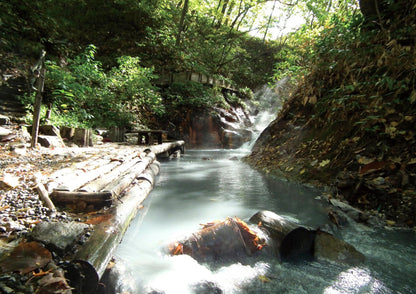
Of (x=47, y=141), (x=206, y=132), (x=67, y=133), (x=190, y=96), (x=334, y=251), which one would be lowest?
(x=334, y=251)

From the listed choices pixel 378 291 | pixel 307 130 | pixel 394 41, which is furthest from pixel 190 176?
pixel 394 41

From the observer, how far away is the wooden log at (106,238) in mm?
1485

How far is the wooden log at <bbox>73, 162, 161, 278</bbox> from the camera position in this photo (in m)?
1.49

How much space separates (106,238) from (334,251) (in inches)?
83.1

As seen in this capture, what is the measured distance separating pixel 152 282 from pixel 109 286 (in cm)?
33

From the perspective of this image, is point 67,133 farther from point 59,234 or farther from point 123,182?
point 59,234

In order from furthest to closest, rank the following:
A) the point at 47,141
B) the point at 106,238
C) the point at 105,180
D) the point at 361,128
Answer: the point at 47,141 → the point at 361,128 → the point at 105,180 → the point at 106,238

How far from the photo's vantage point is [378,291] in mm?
1824

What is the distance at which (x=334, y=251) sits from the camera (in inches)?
90.1

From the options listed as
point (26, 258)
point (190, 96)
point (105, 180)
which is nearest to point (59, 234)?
point (26, 258)

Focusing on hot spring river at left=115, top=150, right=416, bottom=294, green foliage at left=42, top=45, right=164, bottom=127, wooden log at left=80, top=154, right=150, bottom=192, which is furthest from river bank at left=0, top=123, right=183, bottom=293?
green foliage at left=42, top=45, right=164, bottom=127

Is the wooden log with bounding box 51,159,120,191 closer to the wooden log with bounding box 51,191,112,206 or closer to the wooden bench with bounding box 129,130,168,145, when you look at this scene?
the wooden log with bounding box 51,191,112,206

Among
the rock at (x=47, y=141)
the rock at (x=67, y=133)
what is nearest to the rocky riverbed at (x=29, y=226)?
the rock at (x=47, y=141)

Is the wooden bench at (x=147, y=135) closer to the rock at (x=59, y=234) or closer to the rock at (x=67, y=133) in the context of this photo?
the rock at (x=67, y=133)
